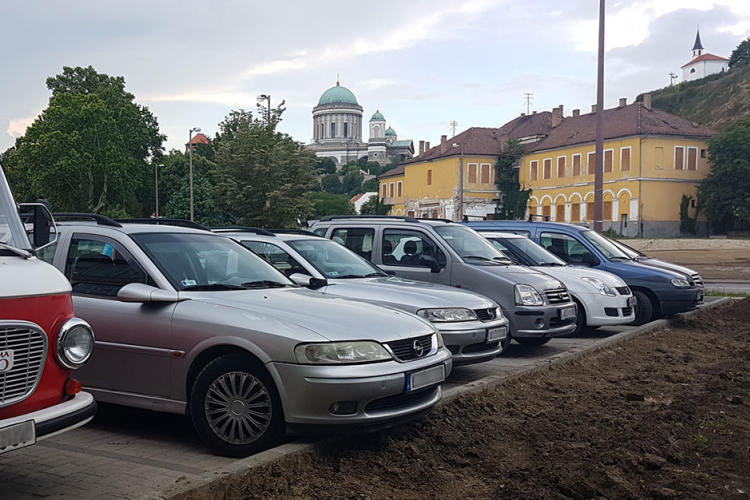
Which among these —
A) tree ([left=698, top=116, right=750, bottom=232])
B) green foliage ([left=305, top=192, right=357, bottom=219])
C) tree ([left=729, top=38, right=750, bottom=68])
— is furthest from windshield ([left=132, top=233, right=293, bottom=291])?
tree ([left=729, top=38, right=750, bottom=68])

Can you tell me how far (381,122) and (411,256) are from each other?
615 ft

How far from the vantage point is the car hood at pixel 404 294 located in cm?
827

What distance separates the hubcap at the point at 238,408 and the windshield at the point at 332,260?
3716 millimetres

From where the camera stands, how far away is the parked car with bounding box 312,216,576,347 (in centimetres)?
1043

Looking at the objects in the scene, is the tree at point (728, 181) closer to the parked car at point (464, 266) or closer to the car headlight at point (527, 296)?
the parked car at point (464, 266)

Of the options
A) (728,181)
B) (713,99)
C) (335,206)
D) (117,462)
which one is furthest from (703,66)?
(117,462)

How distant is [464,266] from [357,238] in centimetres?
174

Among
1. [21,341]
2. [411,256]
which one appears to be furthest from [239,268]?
[411,256]

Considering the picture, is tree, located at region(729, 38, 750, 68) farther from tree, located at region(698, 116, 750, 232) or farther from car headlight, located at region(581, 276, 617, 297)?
car headlight, located at region(581, 276, 617, 297)

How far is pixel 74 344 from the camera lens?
4492 millimetres

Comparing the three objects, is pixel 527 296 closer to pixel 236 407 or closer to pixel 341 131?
pixel 236 407

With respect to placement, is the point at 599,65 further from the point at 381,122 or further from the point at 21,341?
the point at 381,122

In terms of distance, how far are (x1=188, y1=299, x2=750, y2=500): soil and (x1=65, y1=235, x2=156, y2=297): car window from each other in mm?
2141

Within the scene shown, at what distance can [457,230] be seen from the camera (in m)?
11.5
